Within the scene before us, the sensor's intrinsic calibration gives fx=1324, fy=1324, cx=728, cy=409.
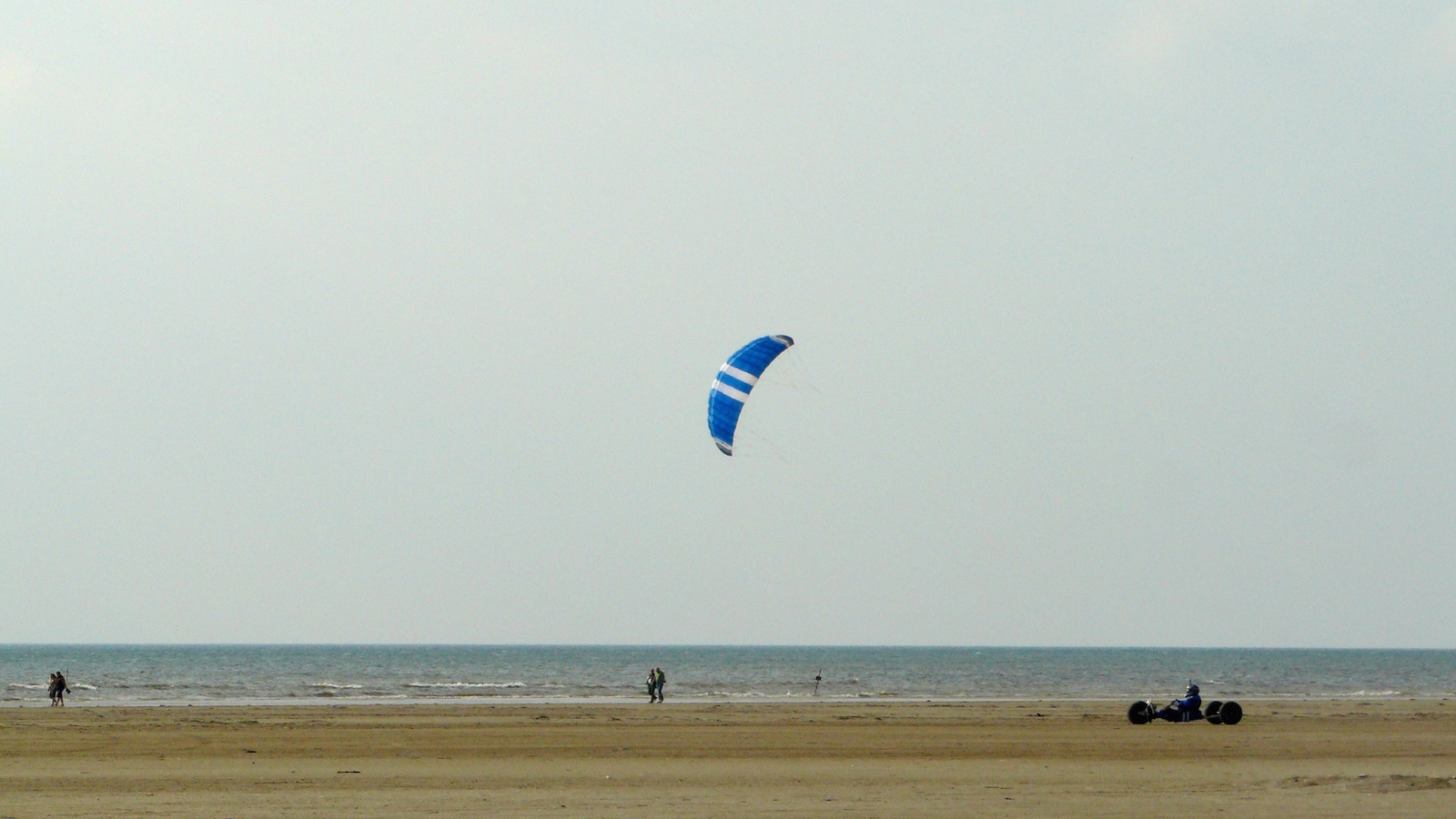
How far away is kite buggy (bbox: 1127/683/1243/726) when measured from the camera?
23.2 meters

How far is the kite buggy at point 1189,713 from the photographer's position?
23172 millimetres

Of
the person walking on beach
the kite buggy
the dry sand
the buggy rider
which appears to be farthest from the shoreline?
the buggy rider

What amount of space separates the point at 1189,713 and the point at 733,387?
390 inches

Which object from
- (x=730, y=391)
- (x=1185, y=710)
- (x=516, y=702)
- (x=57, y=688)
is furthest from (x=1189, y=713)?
(x=57, y=688)

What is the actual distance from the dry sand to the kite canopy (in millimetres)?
5039

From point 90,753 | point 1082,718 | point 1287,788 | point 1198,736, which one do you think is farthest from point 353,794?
point 1082,718

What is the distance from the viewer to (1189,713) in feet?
76.1

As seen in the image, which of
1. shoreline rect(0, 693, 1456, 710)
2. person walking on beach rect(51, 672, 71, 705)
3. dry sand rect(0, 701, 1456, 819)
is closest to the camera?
dry sand rect(0, 701, 1456, 819)

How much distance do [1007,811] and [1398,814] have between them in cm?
366

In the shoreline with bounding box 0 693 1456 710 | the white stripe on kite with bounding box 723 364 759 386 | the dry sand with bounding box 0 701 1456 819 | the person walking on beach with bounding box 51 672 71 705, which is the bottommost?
the shoreline with bounding box 0 693 1456 710

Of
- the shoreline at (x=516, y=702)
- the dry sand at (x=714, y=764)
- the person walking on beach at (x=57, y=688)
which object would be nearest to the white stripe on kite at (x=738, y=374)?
the dry sand at (x=714, y=764)

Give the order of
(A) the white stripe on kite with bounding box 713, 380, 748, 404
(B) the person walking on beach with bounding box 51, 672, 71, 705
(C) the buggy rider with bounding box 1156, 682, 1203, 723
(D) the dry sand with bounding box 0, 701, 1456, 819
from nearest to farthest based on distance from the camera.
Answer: (D) the dry sand with bounding box 0, 701, 1456, 819 → (A) the white stripe on kite with bounding box 713, 380, 748, 404 → (C) the buggy rider with bounding box 1156, 682, 1203, 723 → (B) the person walking on beach with bounding box 51, 672, 71, 705

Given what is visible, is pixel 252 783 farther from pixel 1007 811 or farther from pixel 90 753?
pixel 1007 811

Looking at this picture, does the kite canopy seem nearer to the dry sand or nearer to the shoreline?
the dry sand
